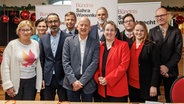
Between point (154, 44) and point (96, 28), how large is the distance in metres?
0.92

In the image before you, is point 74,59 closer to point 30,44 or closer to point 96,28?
point 30,44

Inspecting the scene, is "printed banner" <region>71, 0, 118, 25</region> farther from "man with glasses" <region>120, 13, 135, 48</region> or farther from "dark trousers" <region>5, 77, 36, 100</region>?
"dark trousers" <region>5, 77, 36, 100</region>

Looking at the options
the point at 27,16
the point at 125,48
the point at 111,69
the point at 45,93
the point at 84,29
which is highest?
the point at 27,16

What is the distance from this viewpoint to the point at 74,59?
2.93 meters

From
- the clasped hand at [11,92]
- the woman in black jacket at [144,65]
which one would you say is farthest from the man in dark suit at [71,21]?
the clasped hand at [11,92]

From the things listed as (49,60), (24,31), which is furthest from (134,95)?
(24,31)

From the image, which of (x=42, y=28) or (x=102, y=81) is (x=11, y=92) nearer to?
(x=102, y=81)

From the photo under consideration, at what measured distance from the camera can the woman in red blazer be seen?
2.86 meters

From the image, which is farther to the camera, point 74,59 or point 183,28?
point 183,28

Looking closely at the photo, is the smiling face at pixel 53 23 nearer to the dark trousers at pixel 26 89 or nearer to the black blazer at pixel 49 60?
the black blazer at pixel 49 60

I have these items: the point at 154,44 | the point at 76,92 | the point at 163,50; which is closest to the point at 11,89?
the point at 76,92

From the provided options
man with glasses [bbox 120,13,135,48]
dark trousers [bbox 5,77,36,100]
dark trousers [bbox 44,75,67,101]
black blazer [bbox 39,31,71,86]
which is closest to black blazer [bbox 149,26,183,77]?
man with glasses [bbox 120,13,135,48]

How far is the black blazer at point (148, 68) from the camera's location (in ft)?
9.75

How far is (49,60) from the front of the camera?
126 inches
